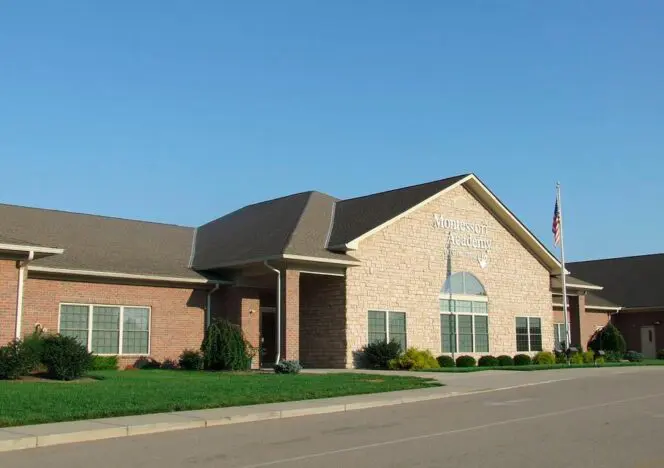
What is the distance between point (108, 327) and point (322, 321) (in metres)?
8.27

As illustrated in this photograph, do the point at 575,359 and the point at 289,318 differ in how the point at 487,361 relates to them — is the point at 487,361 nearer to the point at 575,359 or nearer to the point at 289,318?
the point at 575,359

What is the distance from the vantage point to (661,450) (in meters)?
10.3

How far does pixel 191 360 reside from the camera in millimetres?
28594

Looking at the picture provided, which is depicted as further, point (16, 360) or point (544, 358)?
point (544, 358)

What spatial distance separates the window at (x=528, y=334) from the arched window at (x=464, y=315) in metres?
2.62

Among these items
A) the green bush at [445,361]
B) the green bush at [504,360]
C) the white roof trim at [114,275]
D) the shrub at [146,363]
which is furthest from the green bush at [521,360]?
the shrub at [146,363]

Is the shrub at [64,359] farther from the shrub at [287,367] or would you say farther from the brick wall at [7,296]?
the shrub at [287,367]

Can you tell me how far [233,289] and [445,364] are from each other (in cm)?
949

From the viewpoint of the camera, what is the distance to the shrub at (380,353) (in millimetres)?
29969

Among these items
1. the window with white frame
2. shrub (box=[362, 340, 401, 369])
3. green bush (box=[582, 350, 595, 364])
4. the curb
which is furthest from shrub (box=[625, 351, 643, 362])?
the curb

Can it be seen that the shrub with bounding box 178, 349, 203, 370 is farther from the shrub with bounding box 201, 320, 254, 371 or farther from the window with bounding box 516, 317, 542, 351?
the window with bounding box 516, 317, 542, 351

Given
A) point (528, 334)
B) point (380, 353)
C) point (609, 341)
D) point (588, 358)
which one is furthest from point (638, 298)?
point (380, 353)

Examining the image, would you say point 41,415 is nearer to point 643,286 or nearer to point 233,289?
point 233,289

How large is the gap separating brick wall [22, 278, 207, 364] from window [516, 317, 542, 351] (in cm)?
1617
